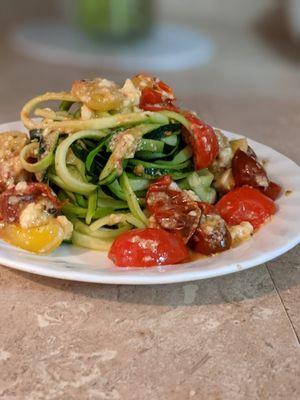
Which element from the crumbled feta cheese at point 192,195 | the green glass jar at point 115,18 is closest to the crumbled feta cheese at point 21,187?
the crumbled feta cheese at point 192,195

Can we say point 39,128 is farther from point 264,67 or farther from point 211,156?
point 264,67

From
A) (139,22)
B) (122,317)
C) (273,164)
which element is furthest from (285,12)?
(122,317)

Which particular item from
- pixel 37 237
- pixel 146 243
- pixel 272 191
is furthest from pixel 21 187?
pixel 272 191

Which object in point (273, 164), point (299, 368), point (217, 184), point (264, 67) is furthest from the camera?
point (264, 67)

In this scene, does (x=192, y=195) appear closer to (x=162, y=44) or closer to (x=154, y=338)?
(x=154, y=338)

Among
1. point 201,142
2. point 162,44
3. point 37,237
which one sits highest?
point 201,142

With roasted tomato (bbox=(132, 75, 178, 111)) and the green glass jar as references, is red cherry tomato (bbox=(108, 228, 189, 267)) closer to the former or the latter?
roasted tomato (bbox=(132, 75, 178, 111))
